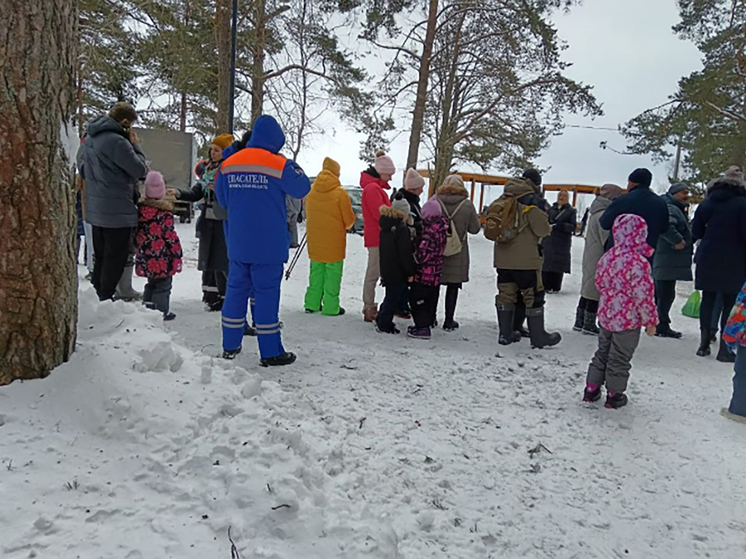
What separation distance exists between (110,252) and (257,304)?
181 cm

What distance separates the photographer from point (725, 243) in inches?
223

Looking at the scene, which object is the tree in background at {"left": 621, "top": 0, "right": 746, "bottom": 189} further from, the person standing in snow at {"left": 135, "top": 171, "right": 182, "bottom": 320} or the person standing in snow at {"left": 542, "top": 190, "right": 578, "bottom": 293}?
the person standing in snow at {"left": 135, "top": 171, "right": 182, "bottom": 320}

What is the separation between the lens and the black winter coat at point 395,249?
5.47m

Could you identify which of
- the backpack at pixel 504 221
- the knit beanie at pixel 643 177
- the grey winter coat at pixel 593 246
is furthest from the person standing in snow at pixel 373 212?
the knit beanie at pixel 643 177

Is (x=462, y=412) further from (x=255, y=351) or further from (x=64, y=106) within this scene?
(x=64, y=106)

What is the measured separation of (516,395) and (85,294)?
3271 millimetres

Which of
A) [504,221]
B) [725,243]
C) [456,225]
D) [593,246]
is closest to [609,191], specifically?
[593,246]

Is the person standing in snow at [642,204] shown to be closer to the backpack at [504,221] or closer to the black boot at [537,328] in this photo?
the backpack at [504,221]

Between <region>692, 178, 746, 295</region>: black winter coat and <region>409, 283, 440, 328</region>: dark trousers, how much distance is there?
2941 millimetres

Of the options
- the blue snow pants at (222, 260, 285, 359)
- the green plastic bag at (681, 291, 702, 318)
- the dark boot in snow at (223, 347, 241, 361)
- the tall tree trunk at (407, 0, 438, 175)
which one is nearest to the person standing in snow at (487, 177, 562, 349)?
the blue snow pants at (222, 260, 285, 359)

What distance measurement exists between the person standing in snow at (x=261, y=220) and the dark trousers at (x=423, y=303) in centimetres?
191

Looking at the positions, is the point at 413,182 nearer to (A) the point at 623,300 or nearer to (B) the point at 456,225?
(B) the point at 456,225

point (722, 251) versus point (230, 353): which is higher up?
point (722, 251)

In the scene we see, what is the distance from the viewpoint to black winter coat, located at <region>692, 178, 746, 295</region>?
5598 millimetres
